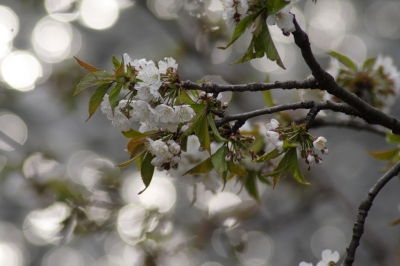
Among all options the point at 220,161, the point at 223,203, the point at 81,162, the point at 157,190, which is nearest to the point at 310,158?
the point at 220,161

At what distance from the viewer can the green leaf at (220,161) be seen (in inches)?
28.0

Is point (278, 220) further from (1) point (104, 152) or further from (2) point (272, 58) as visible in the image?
(2) point (272, 58)

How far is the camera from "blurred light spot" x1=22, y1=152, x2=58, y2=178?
2055mm

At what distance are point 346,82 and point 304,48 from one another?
2.16 ft

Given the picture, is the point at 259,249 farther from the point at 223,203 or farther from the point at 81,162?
the point at 81,162

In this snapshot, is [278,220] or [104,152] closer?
[278,220]

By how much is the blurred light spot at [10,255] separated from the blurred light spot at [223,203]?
210 cm

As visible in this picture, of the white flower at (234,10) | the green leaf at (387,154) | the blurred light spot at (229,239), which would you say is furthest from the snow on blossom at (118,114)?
the blurred light spot at (229,239)

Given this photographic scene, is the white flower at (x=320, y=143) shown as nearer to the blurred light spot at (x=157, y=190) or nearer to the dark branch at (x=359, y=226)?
the dark branch at (x=359, y=226)

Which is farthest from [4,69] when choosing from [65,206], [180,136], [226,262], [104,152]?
[180,136]

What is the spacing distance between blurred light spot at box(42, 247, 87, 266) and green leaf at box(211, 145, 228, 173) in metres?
3.62

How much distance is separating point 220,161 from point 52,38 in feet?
12.4

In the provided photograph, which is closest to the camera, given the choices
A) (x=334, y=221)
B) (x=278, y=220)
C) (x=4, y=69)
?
(x=278, y=220)

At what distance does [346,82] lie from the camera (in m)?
1.26
